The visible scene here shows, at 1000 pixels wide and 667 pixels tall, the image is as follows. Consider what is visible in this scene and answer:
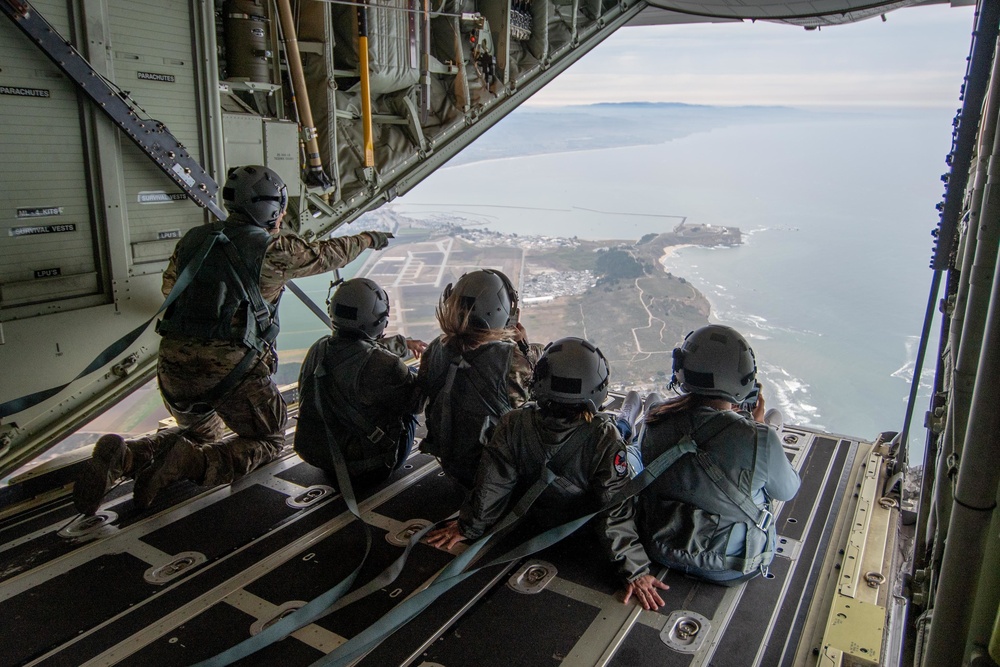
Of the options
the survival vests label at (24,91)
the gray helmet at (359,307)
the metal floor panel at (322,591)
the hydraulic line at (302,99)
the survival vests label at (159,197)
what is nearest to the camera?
the metal floor panel at (322,591)

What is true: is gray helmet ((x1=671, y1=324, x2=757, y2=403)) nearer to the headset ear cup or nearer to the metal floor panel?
the headset ear cup

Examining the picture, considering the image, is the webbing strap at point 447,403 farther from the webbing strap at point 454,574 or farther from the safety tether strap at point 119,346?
the safety tether strap at point 119,346

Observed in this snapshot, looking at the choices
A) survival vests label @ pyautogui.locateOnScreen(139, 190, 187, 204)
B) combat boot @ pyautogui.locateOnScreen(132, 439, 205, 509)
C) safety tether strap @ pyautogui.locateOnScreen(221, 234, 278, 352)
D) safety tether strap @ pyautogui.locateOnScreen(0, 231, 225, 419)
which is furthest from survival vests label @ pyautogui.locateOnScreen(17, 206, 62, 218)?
combat boot @ pyautogui.locateOnScreen(132, 439, 205, 509)

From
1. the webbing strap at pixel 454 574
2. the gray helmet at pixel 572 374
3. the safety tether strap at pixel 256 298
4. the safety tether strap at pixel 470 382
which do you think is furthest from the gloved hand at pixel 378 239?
the webbing strap at pixel 454 574

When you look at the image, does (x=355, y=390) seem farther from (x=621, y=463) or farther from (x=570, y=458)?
(x=621, y=463)

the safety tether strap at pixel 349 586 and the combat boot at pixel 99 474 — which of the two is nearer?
the safety tether strap at pixel 349 586

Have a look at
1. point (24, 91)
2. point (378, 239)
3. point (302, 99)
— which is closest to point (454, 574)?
point (378, 239)

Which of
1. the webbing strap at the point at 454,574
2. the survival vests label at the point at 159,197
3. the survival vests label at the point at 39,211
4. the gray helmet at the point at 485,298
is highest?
the survival vests label at the point at 159,197

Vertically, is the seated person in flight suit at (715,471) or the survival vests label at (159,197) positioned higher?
the survival vests label at (159,197)
